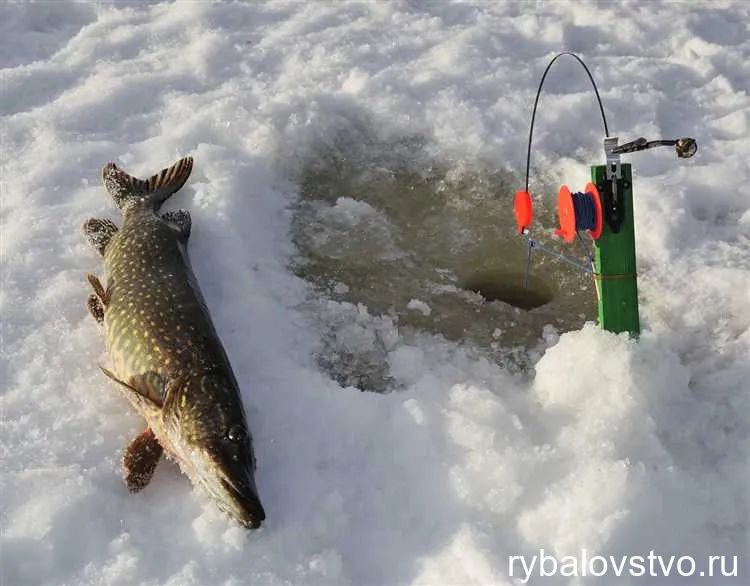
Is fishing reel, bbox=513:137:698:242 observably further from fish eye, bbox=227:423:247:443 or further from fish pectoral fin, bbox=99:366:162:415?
fish pectoral fin, bbox=99:366:162:415

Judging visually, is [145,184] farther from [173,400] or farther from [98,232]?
[173,400]

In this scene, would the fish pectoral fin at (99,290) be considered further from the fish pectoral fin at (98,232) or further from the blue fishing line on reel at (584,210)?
the blue fishing line on reel at (584,210)

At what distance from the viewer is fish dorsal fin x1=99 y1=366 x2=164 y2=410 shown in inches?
105

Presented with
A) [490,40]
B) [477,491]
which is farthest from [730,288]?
[490,40]

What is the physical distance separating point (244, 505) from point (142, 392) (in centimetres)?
71

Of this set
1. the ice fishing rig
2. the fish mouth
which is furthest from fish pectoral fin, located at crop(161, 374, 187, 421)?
the ice fishing rig

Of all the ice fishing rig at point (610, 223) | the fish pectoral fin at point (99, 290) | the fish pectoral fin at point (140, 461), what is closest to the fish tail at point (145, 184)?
the fish pectoral fin at point (99, 290)

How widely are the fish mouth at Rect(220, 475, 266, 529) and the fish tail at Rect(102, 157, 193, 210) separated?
5.95 feet

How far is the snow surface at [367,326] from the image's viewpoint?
241 centimetres

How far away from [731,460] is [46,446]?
2.65 meters

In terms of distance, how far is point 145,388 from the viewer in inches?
109

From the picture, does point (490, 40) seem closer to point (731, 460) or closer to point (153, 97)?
point (153, 97)

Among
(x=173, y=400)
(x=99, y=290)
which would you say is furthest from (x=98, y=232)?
(x=173, y=400)

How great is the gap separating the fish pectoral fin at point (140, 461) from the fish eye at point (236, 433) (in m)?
0.31
